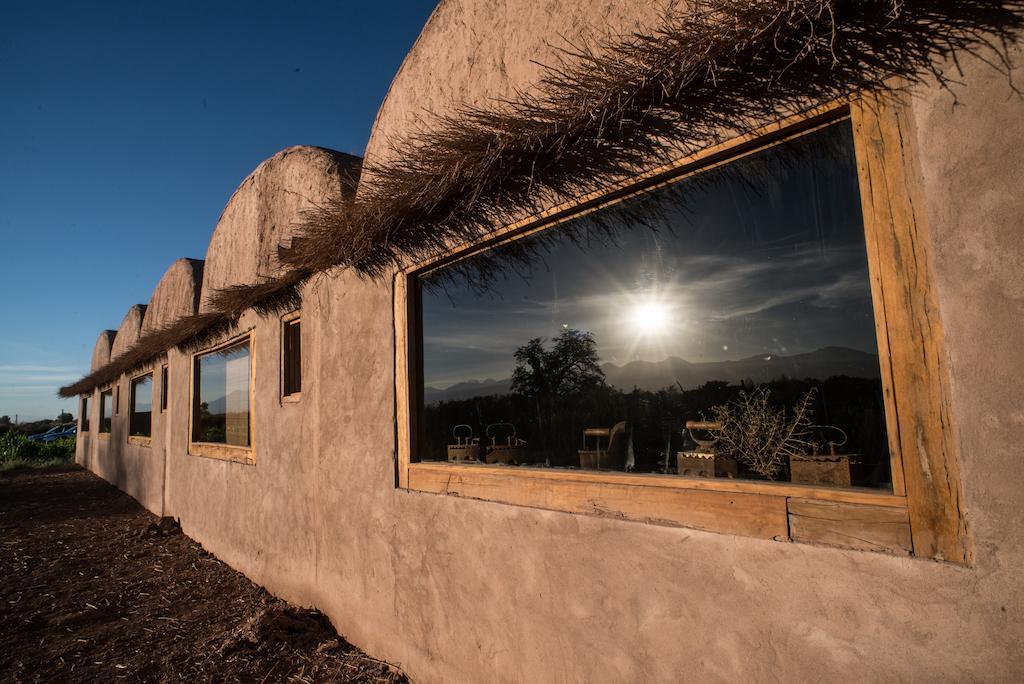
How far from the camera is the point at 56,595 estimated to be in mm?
6109

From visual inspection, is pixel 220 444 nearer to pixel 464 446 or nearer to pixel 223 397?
pixel 223 397

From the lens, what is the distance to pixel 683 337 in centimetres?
305

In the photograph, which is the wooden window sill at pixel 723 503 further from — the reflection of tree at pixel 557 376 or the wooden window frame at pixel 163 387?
the wooden window frame at pixel 163 387

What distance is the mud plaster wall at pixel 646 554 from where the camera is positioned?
1.63m

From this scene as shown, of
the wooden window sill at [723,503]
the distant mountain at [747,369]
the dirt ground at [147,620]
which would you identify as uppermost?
the distant mountain at [747,369]

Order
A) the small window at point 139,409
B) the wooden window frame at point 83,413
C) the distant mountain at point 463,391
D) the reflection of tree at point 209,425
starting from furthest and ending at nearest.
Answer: the wooden window frame at point 83,413, the small window at point 139,409, the reflection of tree at point 209,425, the distant mountain at point 463,391

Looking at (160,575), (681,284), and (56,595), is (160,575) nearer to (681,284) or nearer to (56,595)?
(56,595)

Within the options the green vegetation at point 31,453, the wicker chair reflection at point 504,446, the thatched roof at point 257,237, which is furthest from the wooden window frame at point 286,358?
the green vegetation at point 31,453

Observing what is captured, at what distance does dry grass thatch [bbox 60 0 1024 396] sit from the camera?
183 cm

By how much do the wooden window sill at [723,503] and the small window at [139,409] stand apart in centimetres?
1230

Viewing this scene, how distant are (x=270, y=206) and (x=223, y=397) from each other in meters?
2.70

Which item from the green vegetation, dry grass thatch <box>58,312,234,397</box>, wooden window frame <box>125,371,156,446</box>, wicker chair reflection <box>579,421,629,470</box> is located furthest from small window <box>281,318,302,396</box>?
the green vegetation

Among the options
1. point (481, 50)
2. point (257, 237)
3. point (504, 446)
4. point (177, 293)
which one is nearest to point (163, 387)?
point (177, 293)

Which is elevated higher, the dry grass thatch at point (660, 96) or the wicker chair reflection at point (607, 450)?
the dry grass thatch at point (660, 96)
